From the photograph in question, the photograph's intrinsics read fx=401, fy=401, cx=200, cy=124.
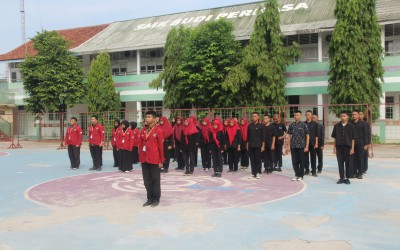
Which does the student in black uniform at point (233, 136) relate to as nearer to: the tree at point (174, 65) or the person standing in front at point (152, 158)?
the person standing in front at point (152, 158)

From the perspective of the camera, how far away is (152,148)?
7.19 m

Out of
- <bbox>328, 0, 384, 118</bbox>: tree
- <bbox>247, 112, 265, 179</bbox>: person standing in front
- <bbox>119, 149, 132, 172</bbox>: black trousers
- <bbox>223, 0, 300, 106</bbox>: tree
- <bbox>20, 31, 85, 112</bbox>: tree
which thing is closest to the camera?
<bbox>247, 112, 265, 179</bbox>: person standing in front

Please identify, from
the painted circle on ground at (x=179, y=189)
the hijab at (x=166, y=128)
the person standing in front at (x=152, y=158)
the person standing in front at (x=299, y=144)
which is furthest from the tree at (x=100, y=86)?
A: the person standing in front at (x=152, y=158)

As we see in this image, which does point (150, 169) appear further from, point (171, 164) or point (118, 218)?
point (171, 164)

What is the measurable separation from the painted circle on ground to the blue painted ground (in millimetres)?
434

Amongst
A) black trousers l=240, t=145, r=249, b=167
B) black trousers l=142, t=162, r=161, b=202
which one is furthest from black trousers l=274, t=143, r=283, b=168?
black trousers l=142, t=162, r=161, b=202

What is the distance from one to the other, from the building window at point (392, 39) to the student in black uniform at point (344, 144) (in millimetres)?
15807

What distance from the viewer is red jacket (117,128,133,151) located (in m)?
12.1

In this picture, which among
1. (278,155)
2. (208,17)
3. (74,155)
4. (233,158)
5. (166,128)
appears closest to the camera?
(166,128)

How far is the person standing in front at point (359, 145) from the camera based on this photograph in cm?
1000

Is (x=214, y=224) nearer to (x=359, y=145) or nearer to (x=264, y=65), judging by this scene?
(x=359, y=145)

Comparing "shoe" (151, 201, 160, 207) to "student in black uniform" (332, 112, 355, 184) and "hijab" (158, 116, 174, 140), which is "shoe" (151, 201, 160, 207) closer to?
"hijab" (158, 116, 174, 140)

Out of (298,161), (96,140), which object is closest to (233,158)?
(298,161)

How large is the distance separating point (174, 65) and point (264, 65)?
563 cm
